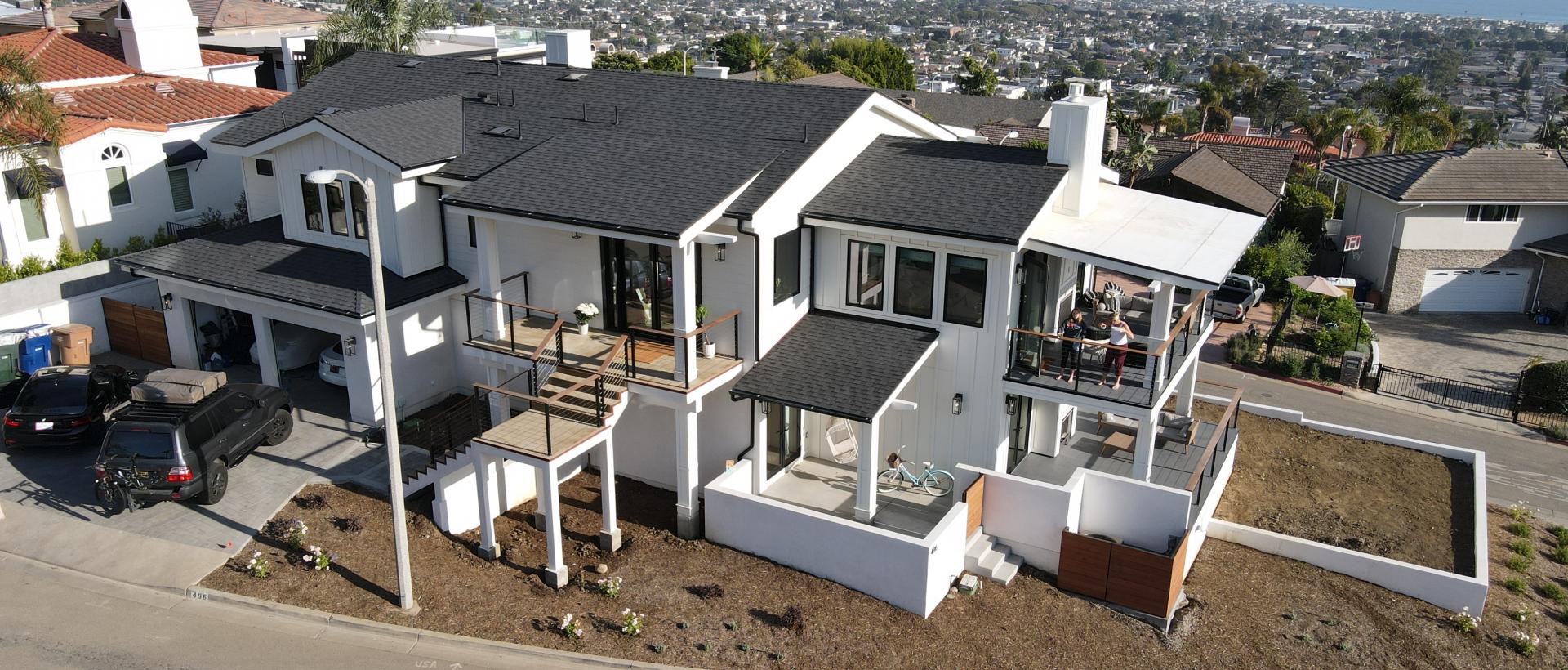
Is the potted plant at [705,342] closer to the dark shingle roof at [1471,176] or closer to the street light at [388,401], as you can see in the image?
the street light at [388,401]

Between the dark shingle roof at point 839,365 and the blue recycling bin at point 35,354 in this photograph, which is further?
the blue recycling bin at point 35,354

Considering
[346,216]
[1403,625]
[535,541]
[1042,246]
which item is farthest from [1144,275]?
[346,216]

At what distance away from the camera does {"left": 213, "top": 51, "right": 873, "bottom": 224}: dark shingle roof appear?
20.0 meters

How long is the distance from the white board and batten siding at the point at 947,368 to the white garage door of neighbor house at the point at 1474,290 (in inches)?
1052

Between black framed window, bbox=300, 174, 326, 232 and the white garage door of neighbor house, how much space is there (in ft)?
117

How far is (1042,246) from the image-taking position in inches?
723

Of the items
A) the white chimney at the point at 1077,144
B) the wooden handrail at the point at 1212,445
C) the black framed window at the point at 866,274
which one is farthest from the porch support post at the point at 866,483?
the white chimney at the point at 1077,144

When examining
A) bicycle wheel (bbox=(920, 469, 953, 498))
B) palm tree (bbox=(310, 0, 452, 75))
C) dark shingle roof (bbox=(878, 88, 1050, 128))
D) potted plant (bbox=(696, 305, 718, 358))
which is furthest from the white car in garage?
dark shingle roof (bbox=(878, 88, 1050, 128))

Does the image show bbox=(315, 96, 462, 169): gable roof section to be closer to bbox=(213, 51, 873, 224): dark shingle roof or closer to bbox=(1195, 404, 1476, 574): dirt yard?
bbox=(213, 51, 873, 224): dark shingle roof

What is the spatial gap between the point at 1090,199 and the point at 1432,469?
9.72 meters

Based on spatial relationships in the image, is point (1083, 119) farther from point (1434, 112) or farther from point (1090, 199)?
point (1434, 112)

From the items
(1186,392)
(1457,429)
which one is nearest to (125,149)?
(1186,392)

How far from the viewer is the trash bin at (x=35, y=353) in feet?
76.0

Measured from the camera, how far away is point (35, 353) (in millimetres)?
23312
